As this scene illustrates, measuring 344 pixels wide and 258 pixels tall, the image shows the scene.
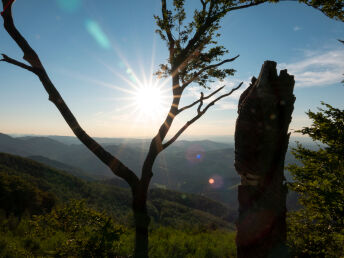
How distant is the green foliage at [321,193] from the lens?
6199 millimetres

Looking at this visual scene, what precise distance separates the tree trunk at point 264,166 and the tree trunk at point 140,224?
2614mm

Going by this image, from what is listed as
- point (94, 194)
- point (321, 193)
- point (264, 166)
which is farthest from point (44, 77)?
point (94, 194)

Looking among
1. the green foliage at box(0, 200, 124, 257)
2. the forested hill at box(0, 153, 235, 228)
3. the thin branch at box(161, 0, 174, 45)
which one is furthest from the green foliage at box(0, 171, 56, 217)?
the forested hill at box(0, 153, 235, 228)

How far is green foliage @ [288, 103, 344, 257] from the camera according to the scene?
20.3 ft

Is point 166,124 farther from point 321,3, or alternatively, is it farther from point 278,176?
point 321,3

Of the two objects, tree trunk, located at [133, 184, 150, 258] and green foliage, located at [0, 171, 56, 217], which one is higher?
tree trunk, located at [133, 184, 150, 258]

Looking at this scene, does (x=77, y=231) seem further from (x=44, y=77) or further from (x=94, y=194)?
(x=94, y=194)

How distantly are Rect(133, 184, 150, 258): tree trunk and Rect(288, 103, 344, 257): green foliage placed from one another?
17.0 ft

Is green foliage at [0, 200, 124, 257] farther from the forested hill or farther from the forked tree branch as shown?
the forested hill

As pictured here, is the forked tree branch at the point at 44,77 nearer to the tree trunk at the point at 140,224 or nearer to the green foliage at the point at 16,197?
the tree trunk at the point at 140,224

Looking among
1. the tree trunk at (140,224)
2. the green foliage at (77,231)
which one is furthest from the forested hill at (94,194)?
the green foliage at (77,231)

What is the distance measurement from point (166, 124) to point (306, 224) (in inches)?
255

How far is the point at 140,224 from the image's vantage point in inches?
225

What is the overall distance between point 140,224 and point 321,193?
5.72 m
